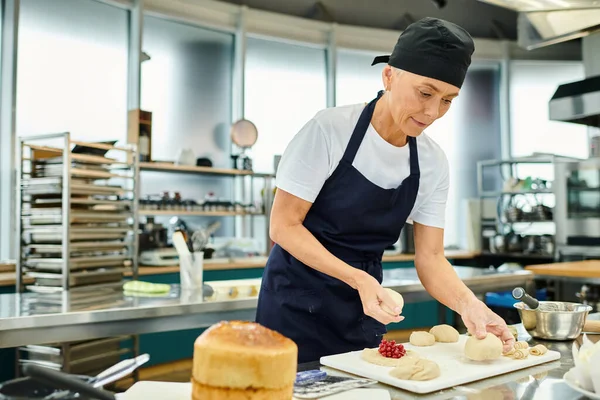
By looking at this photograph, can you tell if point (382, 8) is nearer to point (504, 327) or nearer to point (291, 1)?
point (291, 1)

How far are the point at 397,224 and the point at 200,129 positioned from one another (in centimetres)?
457

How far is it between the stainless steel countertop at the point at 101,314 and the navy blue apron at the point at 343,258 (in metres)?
0.66

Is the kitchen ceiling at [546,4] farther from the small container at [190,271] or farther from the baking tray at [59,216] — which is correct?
the baking tray at [59,216]

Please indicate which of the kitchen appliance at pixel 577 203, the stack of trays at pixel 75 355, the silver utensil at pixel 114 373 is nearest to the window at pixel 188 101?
the stack of trays at pixel 75 355

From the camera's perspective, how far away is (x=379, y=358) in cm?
127

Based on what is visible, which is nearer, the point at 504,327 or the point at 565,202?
the point at 504,327

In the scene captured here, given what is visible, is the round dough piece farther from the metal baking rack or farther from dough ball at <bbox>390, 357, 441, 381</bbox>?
the metal baking rack

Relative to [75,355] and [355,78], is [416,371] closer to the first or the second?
[75,355]

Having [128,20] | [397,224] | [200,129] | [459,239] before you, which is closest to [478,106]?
[459,239]

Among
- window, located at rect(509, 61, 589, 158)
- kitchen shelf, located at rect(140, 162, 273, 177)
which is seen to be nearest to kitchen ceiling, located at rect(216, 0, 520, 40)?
window, located at rect(509, 61, 589, 158)

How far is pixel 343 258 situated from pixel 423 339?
384 millimetres

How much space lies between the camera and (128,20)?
18.3 ft

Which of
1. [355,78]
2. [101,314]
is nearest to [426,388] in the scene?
[101,314]

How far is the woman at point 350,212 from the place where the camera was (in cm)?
160
